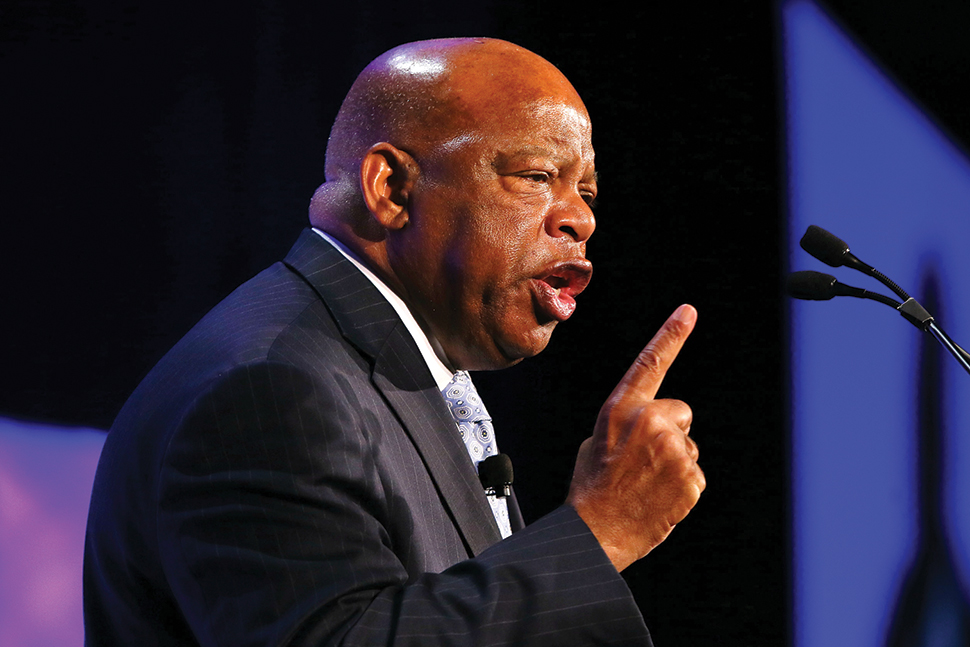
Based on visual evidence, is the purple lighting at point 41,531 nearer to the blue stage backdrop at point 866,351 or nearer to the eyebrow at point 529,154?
the eyebrow at point 529,154

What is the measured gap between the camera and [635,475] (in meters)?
1.22

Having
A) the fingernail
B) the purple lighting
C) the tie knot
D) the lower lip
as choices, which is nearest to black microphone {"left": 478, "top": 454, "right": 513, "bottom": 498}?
the tie knot

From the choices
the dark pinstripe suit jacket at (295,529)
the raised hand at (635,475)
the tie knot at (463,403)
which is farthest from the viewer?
the tie knot at (463,403)

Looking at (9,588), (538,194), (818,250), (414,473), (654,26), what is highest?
(654,26)

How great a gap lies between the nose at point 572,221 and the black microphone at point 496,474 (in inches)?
14.1

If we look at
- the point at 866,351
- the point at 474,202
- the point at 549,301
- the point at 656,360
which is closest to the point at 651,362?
the point at 656,360

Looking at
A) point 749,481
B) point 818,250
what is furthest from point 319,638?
point 749,481

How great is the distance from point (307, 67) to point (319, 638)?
1.89 meters

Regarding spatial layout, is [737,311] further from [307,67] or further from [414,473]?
[414,473]

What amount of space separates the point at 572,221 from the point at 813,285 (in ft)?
2.11

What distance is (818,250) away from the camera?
1.91m

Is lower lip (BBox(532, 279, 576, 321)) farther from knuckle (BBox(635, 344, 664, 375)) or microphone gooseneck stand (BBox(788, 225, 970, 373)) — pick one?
microphone gooseneck stand (BBox(788, 225, 970, 373))

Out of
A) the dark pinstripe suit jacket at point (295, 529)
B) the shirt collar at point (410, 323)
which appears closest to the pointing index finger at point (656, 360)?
the dark pinstripe suit jacket at point (295, 529)

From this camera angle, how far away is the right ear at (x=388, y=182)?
1.56m
